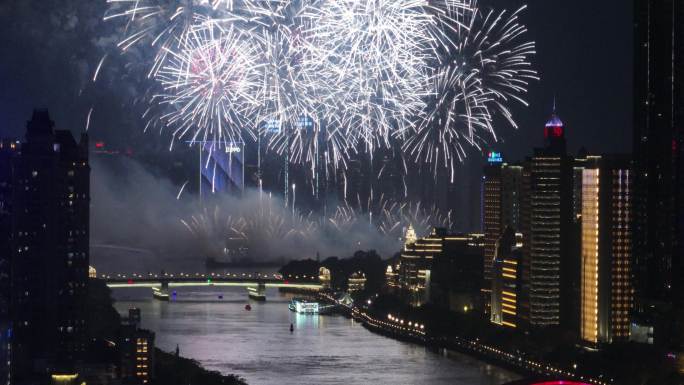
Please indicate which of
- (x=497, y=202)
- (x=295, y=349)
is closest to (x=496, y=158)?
(x=497, y=202)

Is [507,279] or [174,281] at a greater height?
[507,279]

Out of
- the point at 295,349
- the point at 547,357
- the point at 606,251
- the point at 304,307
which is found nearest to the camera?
the point at 547,357

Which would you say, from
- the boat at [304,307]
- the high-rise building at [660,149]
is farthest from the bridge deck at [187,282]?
the high-rise building at [660,149]

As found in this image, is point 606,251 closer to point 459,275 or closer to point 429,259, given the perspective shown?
point 459,275

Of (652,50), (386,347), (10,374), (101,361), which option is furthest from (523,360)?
(10,374)

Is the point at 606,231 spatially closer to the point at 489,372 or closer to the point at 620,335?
the point at 620,335

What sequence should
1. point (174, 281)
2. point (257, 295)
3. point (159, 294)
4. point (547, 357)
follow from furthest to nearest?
point (257, 295) → point (174, 281) → point (159, 294) → point (547, 357)
